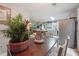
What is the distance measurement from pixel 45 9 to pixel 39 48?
48 centimetres

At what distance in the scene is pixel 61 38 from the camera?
1929 millimetres

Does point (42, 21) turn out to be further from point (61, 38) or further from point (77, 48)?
point (77, 48)

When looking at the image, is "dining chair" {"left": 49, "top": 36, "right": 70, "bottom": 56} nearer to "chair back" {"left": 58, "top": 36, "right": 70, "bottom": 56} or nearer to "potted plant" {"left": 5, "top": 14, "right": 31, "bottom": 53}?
"chair back" {"left": 58, "top": 36, "right": 70, "bottom": 56}

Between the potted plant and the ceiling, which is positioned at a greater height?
the ceiling

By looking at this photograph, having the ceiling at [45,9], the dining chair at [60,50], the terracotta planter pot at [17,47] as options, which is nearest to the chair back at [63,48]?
the dining chair at [60,50]

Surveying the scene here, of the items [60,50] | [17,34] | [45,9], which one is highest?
[45,9]

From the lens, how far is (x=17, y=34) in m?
1.90

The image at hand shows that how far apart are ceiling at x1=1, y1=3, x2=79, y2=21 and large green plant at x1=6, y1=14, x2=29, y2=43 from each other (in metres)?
0.13

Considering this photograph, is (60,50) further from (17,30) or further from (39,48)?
(17,30)

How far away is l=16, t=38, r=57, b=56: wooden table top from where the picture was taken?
1.91m

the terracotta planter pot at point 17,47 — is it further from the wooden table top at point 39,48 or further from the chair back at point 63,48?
the chair back at point 63,48

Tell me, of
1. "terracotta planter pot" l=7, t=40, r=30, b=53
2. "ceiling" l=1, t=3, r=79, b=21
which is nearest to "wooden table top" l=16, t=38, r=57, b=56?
"terracotta planter pot" l=7, t=40, r=30, b=53

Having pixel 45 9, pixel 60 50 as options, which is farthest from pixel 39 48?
pixel 45 9

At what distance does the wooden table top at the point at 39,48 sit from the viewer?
191 cm
